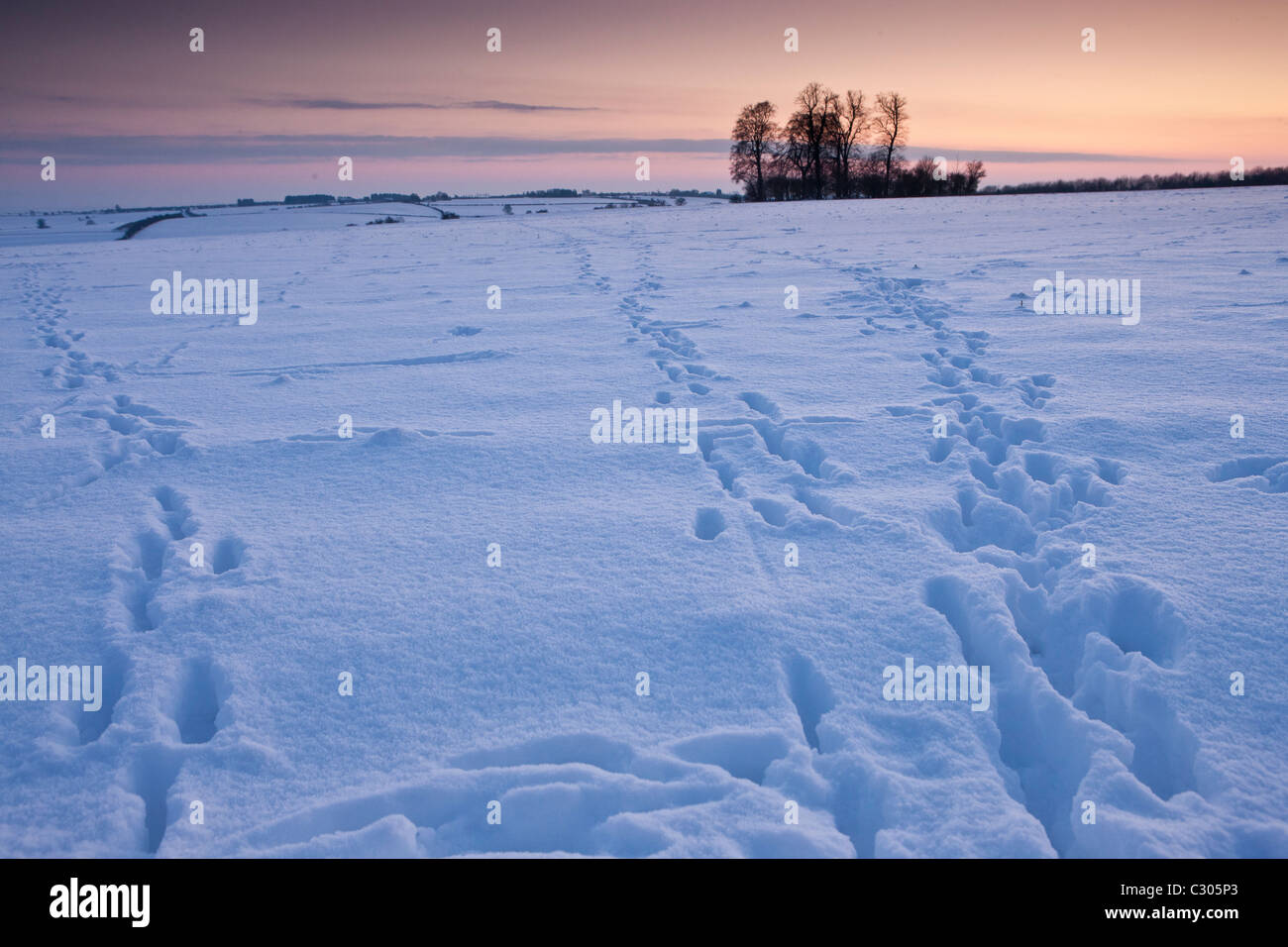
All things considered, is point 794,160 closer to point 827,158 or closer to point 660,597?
point 827,158

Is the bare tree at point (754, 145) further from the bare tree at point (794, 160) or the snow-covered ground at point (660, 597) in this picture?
the snow-covered ground at point (660, 597)

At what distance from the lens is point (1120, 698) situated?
245 cm

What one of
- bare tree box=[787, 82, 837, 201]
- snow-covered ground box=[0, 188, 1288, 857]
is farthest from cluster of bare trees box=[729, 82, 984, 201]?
snow-covered ground box=[0, 188, 1288, 857]

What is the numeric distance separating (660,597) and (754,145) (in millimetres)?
54070

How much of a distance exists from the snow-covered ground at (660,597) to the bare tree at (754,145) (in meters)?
49.0

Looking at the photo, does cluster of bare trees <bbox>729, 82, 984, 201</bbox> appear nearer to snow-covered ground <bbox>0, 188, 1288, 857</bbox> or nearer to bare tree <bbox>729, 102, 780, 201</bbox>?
bare tree <bbox>729, 102, 780, 201</bbox>

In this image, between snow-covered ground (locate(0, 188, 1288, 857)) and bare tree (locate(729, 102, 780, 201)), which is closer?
snow-covered ground (locate(0, 188, 1288, 857))

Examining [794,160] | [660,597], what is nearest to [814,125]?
[794,160]

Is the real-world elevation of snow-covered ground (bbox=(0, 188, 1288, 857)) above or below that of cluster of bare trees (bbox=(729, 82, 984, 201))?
below

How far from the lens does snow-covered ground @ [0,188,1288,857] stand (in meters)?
2.14

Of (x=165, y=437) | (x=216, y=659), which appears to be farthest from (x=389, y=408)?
(x=216, y=659)

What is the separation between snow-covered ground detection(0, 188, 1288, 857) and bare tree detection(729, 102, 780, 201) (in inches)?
1930

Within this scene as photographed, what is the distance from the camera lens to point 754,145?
5116 centimetres
